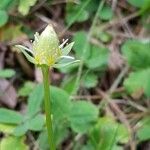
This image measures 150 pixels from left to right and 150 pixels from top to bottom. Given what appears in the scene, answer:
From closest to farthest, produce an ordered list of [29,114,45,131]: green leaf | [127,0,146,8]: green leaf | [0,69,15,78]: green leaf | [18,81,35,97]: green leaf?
1. [29,114,45,131]: green leaf
2. [0,69,15,78]: green leaf
3. [18,81,35,97]: green leaf
4. [127,0,146,8]: green leaf

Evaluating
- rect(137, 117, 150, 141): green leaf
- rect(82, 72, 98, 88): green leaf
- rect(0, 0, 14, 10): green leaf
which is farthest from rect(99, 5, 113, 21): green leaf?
rect(137, 117, 150, 141): green leaf

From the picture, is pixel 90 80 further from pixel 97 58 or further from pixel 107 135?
pixel 107 135

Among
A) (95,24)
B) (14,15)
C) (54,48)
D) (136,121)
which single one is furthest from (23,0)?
(54,48)

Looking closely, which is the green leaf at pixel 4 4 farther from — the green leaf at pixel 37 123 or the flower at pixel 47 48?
the flower at pixel 47 48

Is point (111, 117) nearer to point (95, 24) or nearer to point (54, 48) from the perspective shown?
point (95, 24)

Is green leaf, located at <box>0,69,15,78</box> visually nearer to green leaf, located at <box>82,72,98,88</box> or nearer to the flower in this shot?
green leaf, located at <box>82,72,98,88</box>

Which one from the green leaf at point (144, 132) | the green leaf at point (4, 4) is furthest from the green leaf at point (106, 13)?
the green leaf at point (144, 132)
